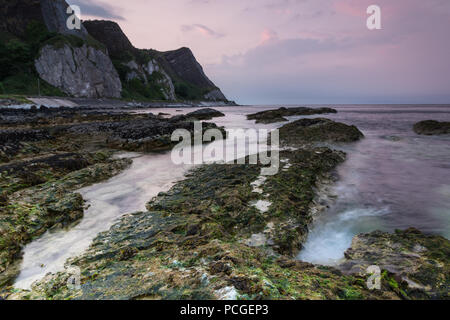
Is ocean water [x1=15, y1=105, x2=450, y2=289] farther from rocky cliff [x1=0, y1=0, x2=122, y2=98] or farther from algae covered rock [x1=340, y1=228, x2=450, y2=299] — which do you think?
rocky cliff [x1=0, y1=0, x2=122, y2=98]

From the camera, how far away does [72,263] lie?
3.17m

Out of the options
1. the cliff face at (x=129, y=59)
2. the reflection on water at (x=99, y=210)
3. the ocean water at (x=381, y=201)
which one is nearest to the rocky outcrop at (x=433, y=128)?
the ocean water at (x=381, y=201)

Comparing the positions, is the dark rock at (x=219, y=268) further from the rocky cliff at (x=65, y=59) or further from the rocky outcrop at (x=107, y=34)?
the rocky outcrop at (x=107, y=34)

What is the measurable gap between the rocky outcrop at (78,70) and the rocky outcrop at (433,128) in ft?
241

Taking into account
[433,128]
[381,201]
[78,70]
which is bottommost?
[381,201]

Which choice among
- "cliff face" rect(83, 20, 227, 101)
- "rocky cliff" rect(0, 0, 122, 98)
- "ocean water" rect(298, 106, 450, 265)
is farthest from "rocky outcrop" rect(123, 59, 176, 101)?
"ocean water" rect(298, 106, 450, 265)

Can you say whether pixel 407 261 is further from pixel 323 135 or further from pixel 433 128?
pixel 433 128

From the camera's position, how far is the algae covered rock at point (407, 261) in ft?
8.34

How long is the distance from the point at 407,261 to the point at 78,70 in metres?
78.7

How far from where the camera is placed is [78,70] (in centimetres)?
6228

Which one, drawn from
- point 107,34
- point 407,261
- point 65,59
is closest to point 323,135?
point 407,261

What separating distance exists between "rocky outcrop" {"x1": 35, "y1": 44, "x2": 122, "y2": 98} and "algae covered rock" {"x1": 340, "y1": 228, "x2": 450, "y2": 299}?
74256 mm

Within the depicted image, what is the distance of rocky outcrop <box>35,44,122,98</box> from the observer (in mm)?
57625

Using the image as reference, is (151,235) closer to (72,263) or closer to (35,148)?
(72,263)
